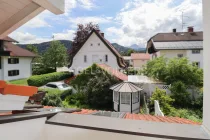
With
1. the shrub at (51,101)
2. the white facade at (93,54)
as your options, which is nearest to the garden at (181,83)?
the shrub at (51,101)

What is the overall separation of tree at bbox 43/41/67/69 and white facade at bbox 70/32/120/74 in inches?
253

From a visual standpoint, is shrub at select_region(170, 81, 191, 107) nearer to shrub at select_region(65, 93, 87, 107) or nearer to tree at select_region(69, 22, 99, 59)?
shrub at select_region(65, 93, 87, 107)

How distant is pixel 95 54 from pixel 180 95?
30.8 ft

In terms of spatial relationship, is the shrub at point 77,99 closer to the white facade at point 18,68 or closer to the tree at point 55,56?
the white facade at point 18,68

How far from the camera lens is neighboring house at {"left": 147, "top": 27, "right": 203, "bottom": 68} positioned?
16.5 meters

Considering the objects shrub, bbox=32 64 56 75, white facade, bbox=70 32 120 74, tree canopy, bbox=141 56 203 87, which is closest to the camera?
tree canopy, bbox=141 56 203 87

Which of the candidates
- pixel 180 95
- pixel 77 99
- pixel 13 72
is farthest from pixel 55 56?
pixel 180 95

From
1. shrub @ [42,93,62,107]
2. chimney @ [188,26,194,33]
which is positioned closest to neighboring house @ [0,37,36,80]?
shrub @ [42,93,62,107]

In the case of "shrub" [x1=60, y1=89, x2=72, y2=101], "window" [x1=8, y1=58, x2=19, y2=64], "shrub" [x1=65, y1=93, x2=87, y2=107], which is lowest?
"shrub" [x1=65, y1=93, x2=87, y2=107]

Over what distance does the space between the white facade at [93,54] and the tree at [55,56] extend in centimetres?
642

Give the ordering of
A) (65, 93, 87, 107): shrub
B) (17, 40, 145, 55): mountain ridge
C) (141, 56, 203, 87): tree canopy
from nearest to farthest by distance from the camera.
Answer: (141, 56, 203, 87): tree canopy < (65, 93, 87, 107): shrub < (17, 40, 145, 55): mountain ridge

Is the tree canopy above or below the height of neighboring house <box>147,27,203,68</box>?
below

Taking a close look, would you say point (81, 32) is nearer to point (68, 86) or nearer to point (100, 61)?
point (100, 61)

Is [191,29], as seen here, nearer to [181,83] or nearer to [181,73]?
[181,73]
